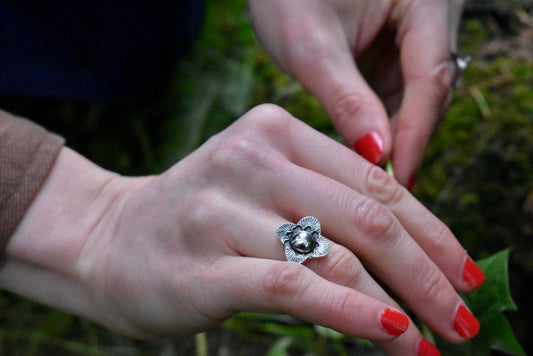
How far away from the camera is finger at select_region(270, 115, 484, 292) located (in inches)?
45.3

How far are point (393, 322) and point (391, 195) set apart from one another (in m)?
0.31

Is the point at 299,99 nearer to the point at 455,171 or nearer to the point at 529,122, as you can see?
the point at 455,171

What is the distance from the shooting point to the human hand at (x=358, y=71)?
4.52ft

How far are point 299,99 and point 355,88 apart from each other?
100cm

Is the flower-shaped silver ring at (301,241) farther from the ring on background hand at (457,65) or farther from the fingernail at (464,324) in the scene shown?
the ring on background hand at (457,65)

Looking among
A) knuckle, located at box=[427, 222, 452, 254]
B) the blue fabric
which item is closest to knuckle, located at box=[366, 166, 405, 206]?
knuckle, located at box=[427, 222, 452, 254]

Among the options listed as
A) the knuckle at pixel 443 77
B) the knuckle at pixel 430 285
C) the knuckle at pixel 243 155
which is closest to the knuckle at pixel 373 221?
the knuckle at pixel 430 285

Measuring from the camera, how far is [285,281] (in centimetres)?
98

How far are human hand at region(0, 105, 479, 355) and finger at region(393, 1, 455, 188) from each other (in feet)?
0.92

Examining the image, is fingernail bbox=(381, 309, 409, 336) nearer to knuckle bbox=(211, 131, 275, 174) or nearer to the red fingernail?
the red fingernail

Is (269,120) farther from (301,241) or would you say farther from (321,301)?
(321,301)

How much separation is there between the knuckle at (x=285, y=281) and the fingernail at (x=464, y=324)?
41 cm

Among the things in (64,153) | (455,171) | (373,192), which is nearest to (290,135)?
(373,192)

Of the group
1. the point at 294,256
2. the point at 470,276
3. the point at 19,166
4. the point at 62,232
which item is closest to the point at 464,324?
the point at 470,276
